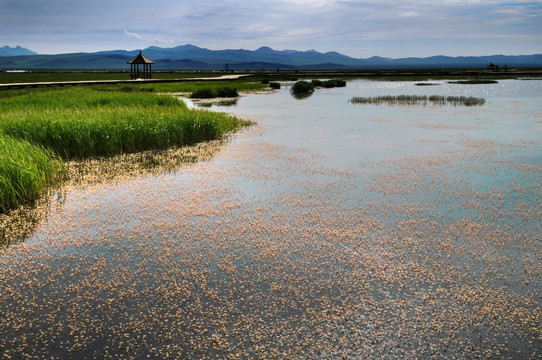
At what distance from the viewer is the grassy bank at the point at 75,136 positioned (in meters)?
9.03

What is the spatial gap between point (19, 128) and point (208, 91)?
72.6 feet

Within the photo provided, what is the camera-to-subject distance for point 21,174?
8.90m

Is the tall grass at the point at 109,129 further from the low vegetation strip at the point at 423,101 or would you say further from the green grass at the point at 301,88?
the green grass at the point at 301,88

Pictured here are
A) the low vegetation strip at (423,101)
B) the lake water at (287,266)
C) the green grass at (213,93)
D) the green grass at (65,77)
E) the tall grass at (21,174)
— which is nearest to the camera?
the lake water at (287,266)

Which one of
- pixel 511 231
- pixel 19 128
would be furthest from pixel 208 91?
pixel 511 231

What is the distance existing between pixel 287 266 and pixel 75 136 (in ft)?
33.9

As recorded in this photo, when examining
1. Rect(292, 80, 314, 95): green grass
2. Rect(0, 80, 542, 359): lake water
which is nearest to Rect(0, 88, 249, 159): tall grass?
Rect(0, 80, 542, 359): lake water

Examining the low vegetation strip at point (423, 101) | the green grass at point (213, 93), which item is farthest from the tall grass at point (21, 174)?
the low vegetation strip at point (423, 101)

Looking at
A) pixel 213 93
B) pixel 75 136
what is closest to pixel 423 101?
pixel 213 93

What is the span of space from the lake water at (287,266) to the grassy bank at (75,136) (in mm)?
997

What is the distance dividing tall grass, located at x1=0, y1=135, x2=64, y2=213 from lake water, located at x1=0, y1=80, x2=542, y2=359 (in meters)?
0.74

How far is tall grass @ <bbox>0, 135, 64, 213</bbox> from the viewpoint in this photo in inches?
339

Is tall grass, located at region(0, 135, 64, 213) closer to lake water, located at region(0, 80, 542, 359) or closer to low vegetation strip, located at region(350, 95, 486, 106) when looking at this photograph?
lake water, located at region(0, 80, 542, 359)

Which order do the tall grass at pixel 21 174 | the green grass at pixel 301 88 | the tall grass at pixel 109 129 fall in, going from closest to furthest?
1. the tall grass at pixel 21 174
2. the tall grass at pixel 109 129
3. the green grass at pixel 301 88
